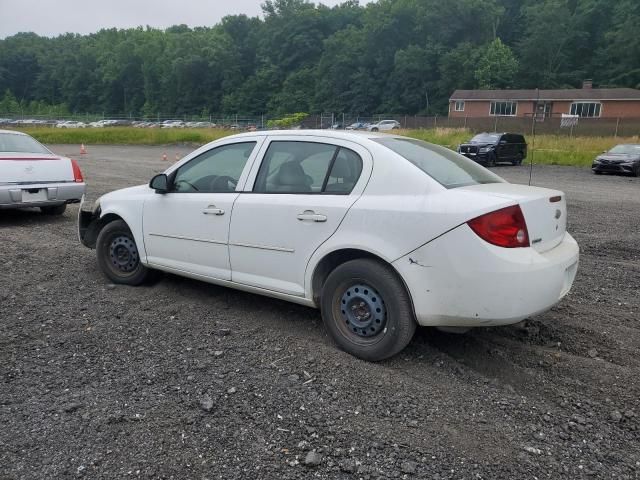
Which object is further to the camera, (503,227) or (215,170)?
(215,170)

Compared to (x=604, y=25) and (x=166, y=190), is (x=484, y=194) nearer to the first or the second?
(x=166, y=190)

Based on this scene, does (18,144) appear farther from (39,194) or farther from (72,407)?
(72,407)

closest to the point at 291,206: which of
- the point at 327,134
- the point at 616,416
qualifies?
the point at 327,134

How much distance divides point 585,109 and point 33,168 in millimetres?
62684

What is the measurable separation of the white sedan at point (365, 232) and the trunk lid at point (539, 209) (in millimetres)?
15

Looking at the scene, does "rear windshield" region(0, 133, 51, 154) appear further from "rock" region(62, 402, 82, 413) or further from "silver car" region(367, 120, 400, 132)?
"silver car" region(367, 120, 400, 132)

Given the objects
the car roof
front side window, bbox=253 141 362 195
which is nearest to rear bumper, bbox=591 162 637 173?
the car roof

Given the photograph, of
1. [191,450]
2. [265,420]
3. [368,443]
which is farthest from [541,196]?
[191,450]

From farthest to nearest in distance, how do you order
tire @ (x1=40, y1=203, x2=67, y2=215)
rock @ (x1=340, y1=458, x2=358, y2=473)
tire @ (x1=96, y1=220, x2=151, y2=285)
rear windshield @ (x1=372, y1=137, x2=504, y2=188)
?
tire @ (x1=40, y1=203, x2=67, y2=215), tire @ (x1=96, y1=220, x2=151, y2=285), rear windshield @ (x1=372, y1=137, x2=504, y2=188), rock @ (x1=340, y1=458, x2=358, y2=473)

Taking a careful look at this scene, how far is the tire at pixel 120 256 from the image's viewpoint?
544 cm

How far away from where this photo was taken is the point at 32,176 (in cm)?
848

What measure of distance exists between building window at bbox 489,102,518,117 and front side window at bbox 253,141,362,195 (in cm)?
6390

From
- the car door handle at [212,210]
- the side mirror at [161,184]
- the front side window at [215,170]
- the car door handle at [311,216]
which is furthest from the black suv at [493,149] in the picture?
the car door handle at [311,216]

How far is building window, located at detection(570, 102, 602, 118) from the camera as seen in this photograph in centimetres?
5934
